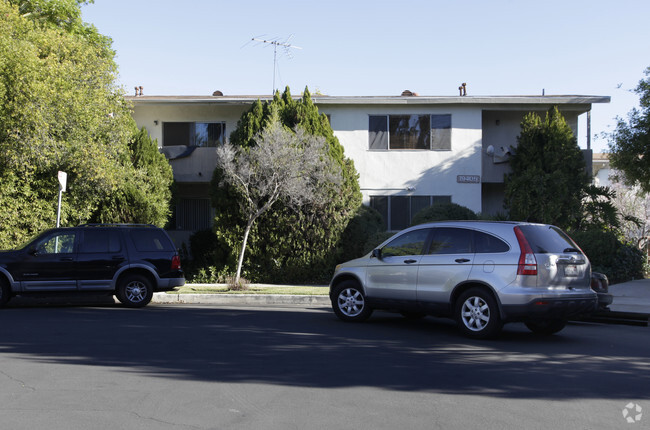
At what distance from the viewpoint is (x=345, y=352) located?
827 cm

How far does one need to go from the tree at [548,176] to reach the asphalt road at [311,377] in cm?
1015

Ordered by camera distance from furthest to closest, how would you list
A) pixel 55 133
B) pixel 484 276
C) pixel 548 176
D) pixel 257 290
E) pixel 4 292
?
pixel 548 176
pixel 55 133
pixel 257 290
pixel 4 292
pixel 484 276

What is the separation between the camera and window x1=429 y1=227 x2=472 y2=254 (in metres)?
9.79

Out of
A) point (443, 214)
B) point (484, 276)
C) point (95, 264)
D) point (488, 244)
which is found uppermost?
point (443, 214)

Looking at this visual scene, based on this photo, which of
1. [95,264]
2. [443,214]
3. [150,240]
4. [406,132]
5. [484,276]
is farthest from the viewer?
[406,132]

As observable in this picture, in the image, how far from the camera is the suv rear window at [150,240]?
14.2 metres

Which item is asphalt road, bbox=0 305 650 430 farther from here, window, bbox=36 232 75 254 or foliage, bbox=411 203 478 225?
foliage, bbox=411 203 478 225

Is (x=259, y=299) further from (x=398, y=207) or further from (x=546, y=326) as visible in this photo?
(x=398, y=207)

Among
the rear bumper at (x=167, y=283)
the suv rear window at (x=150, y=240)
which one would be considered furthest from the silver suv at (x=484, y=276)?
the suv rear window at (x=150, y=240)

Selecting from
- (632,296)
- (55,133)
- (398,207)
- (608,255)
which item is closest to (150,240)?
(55,133)

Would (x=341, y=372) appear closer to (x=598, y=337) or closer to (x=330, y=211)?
(x=598, y=337)

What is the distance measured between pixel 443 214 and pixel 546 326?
31.0 ft

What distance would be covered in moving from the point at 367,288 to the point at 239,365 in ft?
12.9

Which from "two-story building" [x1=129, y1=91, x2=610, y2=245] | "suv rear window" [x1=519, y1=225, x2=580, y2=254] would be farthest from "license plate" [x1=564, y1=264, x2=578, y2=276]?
"two-story building" [x1=129, y1=91, x2=610, y2=245]
